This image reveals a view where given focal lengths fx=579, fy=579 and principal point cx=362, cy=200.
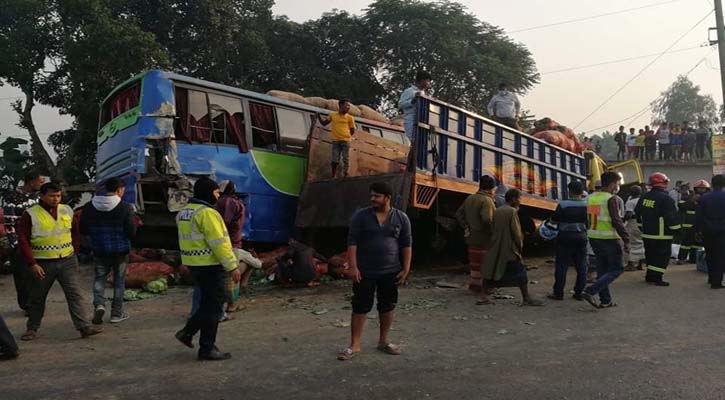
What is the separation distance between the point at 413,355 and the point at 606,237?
10.3 feet

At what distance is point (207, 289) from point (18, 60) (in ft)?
47.6

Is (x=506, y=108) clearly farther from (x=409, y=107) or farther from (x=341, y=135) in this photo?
(x=341, y=135)

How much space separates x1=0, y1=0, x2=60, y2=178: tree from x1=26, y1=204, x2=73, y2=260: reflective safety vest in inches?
448

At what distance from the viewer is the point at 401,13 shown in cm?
2527

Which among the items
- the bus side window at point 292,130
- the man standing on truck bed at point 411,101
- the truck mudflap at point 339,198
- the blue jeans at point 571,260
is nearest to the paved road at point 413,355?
the blue jeans at point 571,260

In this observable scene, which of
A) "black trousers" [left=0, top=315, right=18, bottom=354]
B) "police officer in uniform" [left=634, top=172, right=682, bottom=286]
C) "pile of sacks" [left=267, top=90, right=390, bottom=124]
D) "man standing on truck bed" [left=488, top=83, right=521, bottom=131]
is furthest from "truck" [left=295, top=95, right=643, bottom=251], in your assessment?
"black trousers" [left=0, top=315, right=18, bottom=354]

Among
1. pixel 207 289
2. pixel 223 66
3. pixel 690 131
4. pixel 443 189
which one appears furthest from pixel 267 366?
pixel 690 131

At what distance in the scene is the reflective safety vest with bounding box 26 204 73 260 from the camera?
5.11 metres

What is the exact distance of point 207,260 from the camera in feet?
14.7

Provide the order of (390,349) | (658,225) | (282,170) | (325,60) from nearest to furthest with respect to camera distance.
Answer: (390,349) < (658,225) < (282,170) < (325,60)

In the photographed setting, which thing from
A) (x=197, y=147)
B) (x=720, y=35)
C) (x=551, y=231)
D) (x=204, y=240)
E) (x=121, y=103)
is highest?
(x=720, y=35)

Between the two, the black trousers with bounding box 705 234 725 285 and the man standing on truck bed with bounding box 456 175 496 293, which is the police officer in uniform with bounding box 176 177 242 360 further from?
the black trousers with bounding box 705 234 725 285

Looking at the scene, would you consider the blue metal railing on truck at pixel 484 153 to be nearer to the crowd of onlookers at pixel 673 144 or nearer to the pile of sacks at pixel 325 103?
the pile of sacks at pixel 325 103

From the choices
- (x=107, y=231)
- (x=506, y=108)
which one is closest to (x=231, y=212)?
(x=107, y=231)
